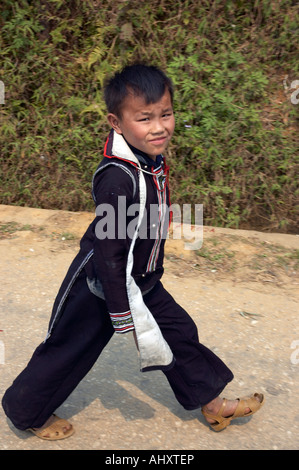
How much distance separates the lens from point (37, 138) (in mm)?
5852

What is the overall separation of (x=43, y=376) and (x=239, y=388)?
1.08 metres

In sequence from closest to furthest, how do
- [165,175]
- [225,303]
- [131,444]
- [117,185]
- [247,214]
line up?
[117,185]
[165,175]
[131,444]
[225,303]
[247,214]

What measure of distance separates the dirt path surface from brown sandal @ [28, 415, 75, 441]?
33mm

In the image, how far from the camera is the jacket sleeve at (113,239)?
2.26m

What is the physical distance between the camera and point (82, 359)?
2588mm

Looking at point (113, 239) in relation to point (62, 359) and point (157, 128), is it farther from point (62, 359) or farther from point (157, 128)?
point (62, 359)

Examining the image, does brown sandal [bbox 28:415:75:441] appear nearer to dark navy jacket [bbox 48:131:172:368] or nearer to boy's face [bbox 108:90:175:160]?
dark navy jacket [bbox 48:131:172:368]

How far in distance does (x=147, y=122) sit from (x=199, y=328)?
1717 millimetres

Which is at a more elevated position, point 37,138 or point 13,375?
point 37,138

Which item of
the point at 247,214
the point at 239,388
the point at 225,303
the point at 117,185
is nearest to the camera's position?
the point at 117,185

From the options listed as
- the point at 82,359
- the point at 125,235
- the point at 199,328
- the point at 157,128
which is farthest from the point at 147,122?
the point at 199,328
